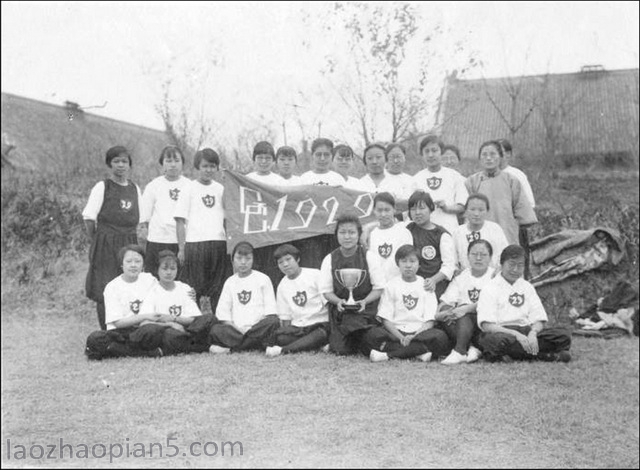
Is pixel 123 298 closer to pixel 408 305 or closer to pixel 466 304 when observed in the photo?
pixel 408 305

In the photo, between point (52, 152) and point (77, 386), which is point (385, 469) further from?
point (52, 152)

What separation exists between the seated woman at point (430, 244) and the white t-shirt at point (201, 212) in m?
1.90

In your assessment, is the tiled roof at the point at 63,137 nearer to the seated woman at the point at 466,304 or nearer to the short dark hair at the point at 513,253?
the seated woman at the point at 466,304

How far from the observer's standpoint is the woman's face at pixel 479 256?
6.03 m

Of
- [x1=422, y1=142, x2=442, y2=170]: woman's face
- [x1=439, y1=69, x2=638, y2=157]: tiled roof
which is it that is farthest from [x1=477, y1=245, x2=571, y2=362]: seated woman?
[x1=439, y1=69, x2=638, y2=157]: tiled roof

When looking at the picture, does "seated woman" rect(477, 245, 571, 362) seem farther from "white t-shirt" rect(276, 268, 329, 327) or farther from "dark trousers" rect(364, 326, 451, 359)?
"white t-shirt" rect(276, 268, 329, 327)

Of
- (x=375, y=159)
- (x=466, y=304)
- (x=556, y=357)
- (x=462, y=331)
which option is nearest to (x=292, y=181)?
(x=375, y=159)

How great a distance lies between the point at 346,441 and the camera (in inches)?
156

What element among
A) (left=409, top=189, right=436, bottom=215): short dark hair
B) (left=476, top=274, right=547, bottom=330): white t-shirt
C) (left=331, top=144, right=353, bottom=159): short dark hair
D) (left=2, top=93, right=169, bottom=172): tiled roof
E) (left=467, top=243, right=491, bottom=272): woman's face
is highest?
(left=2, top=93, right=169, bottom=172): tiled roof

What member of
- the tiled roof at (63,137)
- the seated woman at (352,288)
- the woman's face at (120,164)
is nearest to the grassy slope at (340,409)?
the seated woman at (352,288)

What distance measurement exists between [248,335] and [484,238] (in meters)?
2.32

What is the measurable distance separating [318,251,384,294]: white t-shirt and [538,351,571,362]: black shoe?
149 centimetres

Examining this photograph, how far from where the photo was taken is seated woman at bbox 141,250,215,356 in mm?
6156

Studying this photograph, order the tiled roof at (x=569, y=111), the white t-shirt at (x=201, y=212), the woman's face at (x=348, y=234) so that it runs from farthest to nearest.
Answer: the tiled roof at (x=569, y=111), the white t-shirt at (x=201, y=212), the woman's face at (x=348, y=234)
